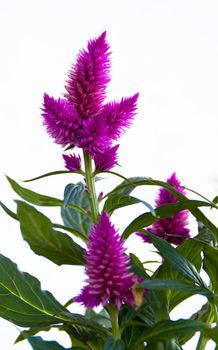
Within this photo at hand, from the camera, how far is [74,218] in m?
0.82

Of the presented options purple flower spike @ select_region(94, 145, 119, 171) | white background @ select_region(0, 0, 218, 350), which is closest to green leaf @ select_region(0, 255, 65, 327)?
purple flower spike @ select_region(94, 145, 119, 171)

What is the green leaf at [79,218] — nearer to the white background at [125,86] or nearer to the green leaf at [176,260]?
the green leaf at [176,260]

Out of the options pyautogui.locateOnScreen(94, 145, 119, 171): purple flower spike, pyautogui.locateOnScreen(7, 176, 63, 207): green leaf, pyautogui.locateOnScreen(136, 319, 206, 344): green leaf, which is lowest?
pyautogui.locateOnScreen(136, 319, 206, 344): green leaf

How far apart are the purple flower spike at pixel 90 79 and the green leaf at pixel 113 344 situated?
23 centimetres

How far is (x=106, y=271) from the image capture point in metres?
0.61

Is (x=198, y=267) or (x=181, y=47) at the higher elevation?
(x=181, y=47)

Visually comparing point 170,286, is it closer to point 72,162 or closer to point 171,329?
point 171,329

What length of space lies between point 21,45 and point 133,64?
30cm

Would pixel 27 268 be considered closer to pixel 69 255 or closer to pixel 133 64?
pixel 133 64

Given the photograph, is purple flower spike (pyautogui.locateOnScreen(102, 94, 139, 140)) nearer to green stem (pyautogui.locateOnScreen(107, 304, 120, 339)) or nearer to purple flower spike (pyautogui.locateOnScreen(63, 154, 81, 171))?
purple flower spike (pyautogui.locateOnScreen(63, 154, 81, 171))

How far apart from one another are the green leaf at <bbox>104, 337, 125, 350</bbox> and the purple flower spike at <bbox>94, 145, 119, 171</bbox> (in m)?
0.18

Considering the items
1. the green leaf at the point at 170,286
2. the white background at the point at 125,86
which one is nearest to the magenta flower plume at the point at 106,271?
the green leaf at the point at 170,286

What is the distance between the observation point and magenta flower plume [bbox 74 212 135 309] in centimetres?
61

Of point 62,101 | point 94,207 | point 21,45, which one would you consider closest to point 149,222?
point 94,207
